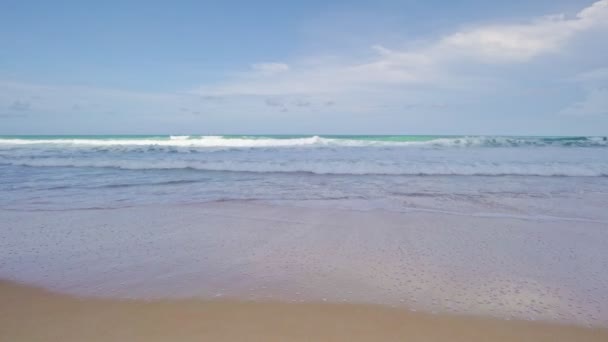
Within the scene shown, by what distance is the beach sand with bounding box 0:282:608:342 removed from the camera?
256 centimetres

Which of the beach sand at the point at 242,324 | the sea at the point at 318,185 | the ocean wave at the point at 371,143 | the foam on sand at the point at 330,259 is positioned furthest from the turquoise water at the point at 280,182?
the ocean wave at the point at 371,143

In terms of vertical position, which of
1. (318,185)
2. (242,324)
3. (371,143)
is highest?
(371,143)

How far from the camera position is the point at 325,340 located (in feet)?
8.18

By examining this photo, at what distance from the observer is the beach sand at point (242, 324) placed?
2.56 metres

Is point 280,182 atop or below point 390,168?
below

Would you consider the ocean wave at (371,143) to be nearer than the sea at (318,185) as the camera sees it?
No

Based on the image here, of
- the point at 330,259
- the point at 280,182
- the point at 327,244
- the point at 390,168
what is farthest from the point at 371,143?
the point at 330,259

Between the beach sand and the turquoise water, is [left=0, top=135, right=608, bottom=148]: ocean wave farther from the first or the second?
the beach sand

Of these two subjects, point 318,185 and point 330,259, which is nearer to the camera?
point 330,259

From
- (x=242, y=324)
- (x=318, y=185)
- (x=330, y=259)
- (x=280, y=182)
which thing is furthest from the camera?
(x=280, y=182)

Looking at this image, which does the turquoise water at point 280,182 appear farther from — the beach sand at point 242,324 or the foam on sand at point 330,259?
the beach sand at point 242,324

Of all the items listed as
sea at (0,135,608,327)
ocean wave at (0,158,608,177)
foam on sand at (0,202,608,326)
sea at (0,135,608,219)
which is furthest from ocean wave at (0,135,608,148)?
foam on sand at (0,202,608,326)

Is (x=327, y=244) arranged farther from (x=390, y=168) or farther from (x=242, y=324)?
(x=390, y=168)

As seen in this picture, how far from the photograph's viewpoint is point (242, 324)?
2.71 metres
